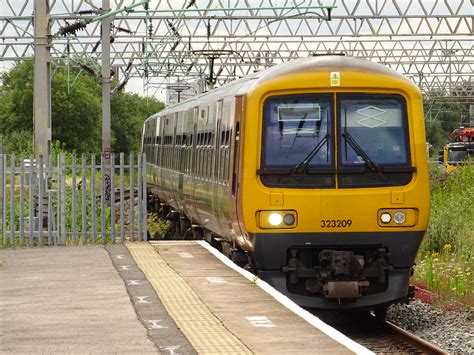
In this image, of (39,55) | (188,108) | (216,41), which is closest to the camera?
(188,108)

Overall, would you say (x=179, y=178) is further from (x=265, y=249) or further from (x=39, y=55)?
(x=265, y=249)

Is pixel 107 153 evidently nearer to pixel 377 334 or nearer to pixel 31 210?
pixel 31 210

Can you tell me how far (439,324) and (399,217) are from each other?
166 centimetres

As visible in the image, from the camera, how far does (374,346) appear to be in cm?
1399

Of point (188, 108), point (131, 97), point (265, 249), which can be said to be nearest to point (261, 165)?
point (265, 249)

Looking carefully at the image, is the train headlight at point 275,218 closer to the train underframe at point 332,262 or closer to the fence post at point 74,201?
the train underframe at point 332,262

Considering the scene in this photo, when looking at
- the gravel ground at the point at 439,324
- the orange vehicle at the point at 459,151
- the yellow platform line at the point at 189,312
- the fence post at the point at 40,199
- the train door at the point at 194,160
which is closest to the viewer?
the yellow platform line at the point at 189,312

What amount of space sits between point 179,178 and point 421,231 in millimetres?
10029

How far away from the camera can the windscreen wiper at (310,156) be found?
14.7 meters

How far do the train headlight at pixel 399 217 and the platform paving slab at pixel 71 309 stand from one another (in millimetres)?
2973

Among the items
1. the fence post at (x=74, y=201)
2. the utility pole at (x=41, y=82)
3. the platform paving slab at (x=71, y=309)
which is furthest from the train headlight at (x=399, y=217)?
the utility pole at (x=41, y=82)

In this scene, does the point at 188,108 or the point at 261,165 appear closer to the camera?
the point at 261,165

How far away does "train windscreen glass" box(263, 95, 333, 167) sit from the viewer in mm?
14766

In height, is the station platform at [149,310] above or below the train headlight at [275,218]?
below
